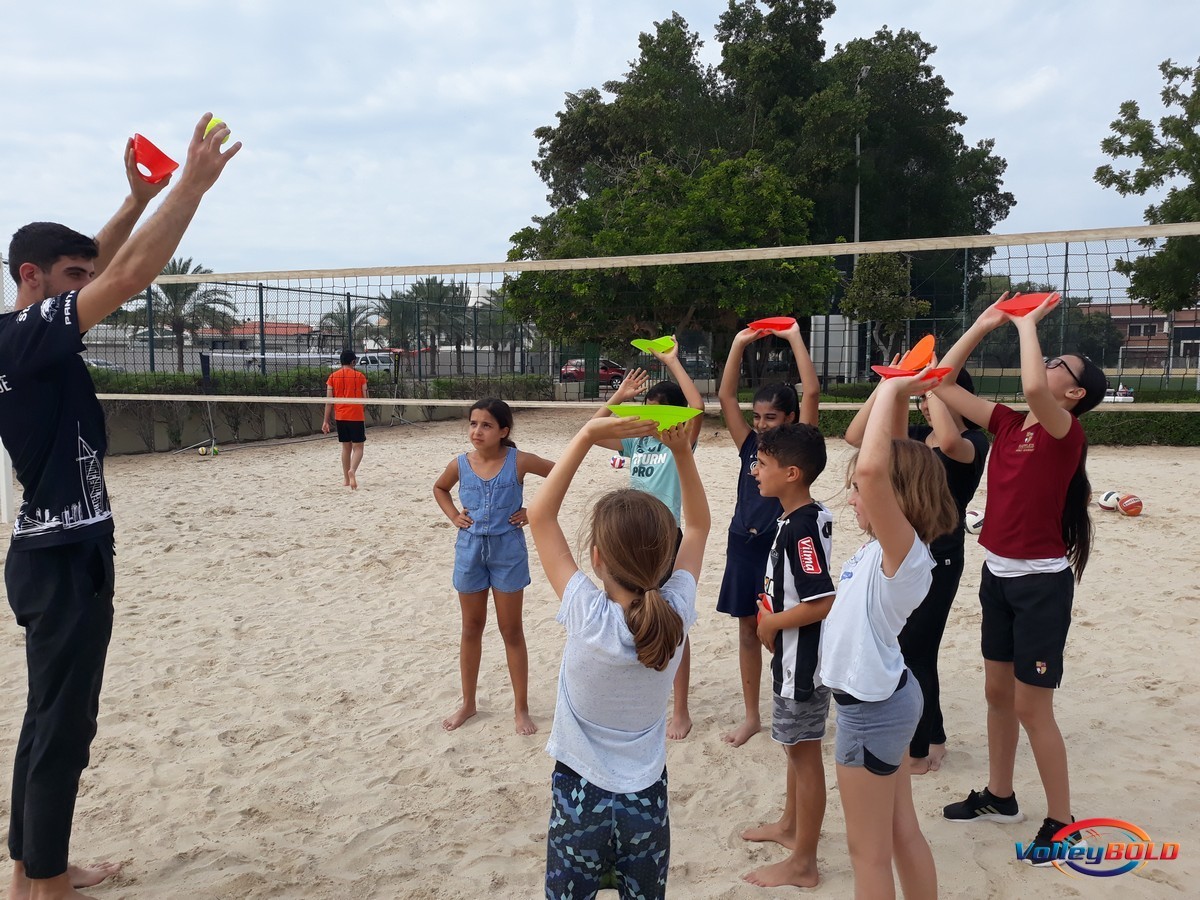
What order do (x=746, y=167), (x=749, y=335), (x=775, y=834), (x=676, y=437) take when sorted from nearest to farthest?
(x=676, y=437) → (x=775, y=834) → (x=749, y=335) → (x=746, y=167)

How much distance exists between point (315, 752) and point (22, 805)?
3.91 feet

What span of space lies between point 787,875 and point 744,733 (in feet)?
3.13

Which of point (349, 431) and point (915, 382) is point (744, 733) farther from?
point (349, 431)

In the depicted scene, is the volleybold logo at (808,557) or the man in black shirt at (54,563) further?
the volleybold logo at (808,557)

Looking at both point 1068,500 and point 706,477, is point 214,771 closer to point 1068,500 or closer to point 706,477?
point 1068,500

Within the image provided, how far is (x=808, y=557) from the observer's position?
96.0 inches

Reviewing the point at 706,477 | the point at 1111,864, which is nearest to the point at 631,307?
the point at 706,477

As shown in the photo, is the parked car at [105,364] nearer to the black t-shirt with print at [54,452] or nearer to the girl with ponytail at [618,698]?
the black t-shirt with print at [54,452]

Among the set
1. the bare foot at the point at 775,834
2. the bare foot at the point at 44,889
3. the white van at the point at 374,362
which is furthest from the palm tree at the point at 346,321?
the bare foot at the point at 775,834

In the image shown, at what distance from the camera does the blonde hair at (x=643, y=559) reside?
1700 millimetres

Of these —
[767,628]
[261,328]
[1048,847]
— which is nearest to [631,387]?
[767,628]

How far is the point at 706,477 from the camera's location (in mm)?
9992

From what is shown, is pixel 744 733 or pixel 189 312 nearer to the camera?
pixel 744 733

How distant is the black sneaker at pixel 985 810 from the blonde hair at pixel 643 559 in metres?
1.69
